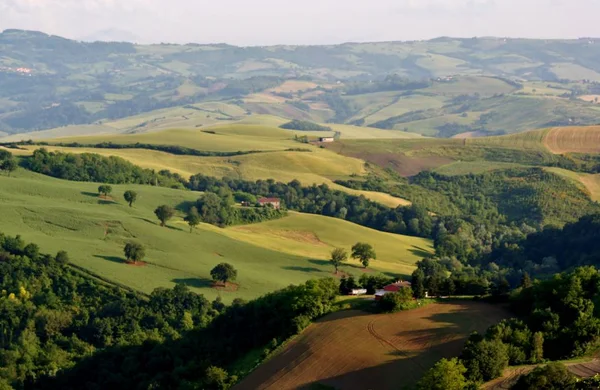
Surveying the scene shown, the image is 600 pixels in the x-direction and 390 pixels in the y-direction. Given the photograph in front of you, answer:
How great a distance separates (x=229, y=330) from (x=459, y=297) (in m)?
17.3

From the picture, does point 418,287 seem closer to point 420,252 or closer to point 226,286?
point 226,286

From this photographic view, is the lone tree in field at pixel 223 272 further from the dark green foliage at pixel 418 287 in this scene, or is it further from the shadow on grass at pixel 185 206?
the shadow on grass at pixel 185 206

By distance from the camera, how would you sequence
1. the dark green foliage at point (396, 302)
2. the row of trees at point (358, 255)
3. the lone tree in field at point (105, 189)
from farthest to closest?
the lone tree in field at point (105, 189), the row of trees at point (358, 255), the dark green foliage at point (396, 302)

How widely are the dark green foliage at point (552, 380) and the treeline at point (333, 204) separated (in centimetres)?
9584

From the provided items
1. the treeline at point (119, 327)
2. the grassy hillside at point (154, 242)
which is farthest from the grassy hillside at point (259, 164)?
the treeline at point (119, 327)

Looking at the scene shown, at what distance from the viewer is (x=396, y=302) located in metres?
60.4

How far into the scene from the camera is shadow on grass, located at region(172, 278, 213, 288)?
320 feet

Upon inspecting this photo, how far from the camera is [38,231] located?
112 m

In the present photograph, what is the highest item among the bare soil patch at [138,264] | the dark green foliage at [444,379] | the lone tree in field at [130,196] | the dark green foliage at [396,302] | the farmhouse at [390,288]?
the dark green foliage at [444,379]

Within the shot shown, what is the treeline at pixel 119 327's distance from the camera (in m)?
62.3

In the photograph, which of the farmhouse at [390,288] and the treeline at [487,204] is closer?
the farmhouse at [390,288]

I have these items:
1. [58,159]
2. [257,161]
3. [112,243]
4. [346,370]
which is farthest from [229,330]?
[257,161]

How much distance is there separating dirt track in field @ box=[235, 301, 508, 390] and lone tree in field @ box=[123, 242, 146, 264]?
1810 inches

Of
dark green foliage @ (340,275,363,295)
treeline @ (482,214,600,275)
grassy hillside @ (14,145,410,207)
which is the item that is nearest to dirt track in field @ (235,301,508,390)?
dark green foliage @ (340,275,363,295)
